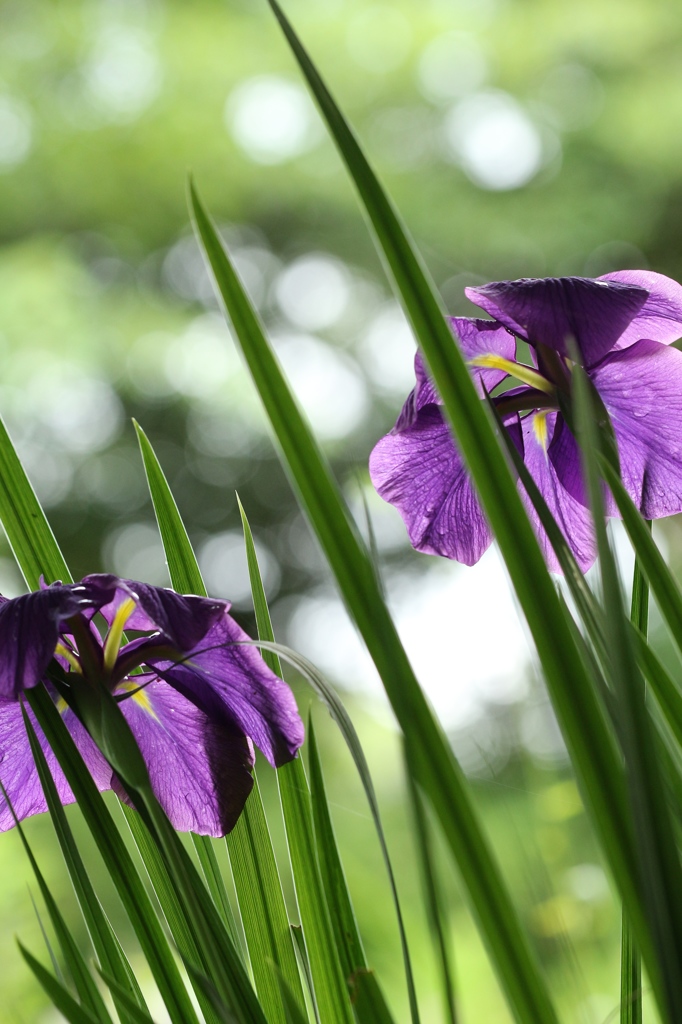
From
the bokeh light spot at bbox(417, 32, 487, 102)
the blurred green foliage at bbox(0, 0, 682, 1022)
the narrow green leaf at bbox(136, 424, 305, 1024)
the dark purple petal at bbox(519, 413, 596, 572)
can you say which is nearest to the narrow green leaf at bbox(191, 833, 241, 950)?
the narrow green leaf at bbox(136, 424, 305, 1024)

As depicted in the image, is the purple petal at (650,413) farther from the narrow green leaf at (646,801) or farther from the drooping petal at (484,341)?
the narrow green leaf at (646,801)

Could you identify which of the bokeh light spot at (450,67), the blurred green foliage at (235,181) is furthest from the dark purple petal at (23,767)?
the bokeh light spot at (450,67)

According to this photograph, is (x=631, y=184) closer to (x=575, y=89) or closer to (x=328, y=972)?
(x=575, y=89)

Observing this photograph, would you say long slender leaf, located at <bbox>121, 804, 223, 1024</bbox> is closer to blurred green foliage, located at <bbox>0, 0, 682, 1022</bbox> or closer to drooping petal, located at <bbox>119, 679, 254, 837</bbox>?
drooping petal, located at <bbox>119, 679, 254, 837</bbox>

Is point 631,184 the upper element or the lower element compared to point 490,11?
lower

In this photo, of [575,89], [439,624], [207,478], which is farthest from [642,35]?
[439,624]

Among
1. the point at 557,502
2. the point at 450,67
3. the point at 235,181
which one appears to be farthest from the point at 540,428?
the point at 450,67
